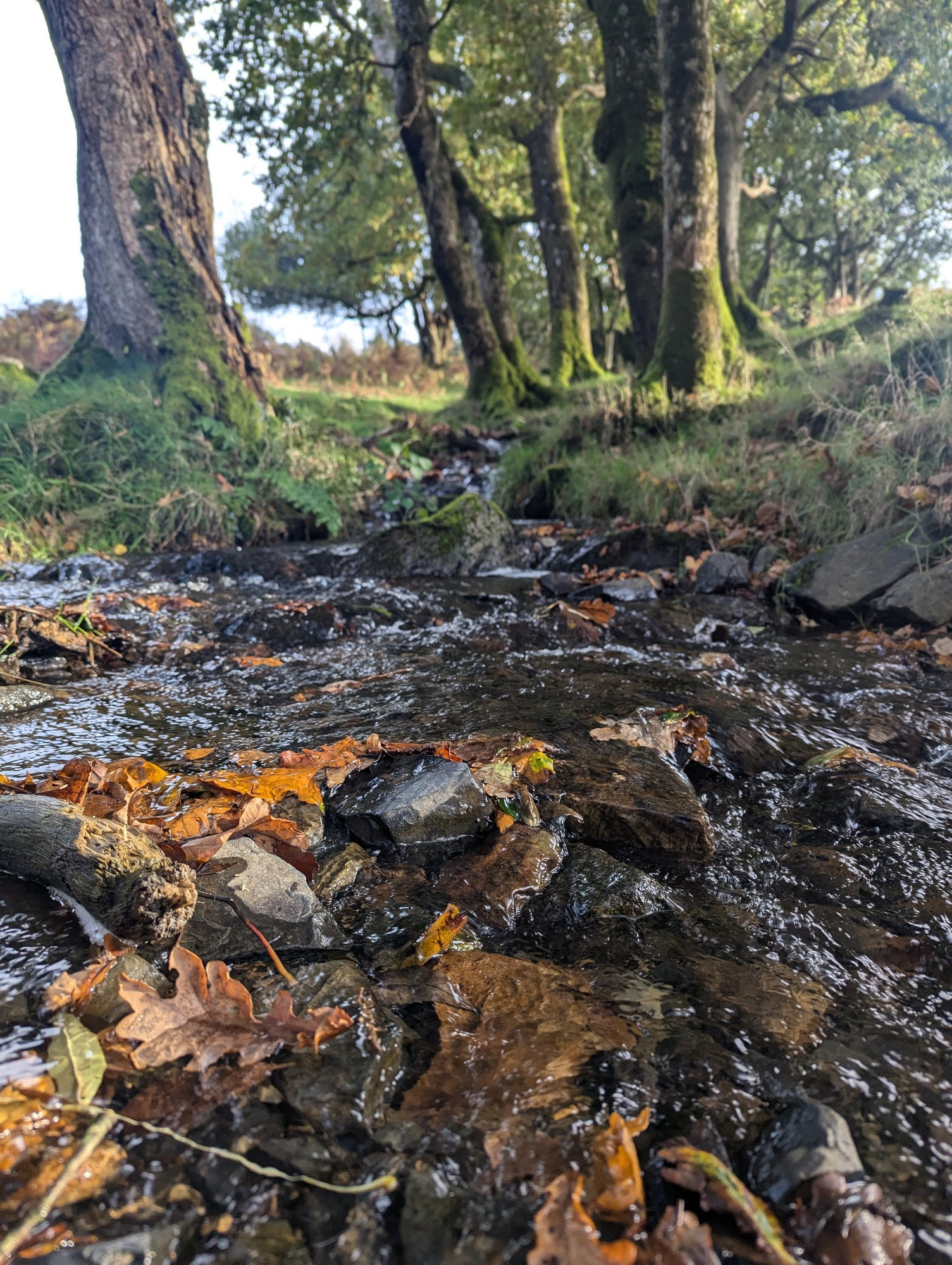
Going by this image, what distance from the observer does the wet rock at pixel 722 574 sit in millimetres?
4789

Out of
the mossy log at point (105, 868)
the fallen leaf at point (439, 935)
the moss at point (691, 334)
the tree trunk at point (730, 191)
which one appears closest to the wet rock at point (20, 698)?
the mossy log at point (105, 868)

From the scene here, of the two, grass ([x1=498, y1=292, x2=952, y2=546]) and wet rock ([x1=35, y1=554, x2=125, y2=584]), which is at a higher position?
grass ([x1=498, y1=292, x2=952, y2=546])

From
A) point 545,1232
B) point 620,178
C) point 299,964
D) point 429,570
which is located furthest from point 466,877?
point 620,178

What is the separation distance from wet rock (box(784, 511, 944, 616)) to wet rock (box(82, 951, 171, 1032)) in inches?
159

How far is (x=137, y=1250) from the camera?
31.8 inches

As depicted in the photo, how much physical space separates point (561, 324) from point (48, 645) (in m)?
12.6

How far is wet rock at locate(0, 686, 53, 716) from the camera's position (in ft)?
8.95

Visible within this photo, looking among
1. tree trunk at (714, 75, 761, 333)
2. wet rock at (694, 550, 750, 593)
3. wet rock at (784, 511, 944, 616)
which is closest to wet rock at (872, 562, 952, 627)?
wet rock at (784, 511, 944, 616)

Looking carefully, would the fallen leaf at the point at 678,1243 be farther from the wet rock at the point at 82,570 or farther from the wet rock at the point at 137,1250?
the wet rock at the point at 82,570

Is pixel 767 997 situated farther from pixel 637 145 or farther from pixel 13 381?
pixel 637 145

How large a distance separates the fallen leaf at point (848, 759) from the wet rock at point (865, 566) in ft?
6.45

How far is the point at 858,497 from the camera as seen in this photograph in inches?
186

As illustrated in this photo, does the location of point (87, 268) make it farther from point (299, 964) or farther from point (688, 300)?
point (299, 964)

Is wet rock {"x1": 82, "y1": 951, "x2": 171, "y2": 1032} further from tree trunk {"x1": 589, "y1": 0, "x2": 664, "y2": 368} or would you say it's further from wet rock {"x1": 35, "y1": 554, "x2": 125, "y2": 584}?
tree trunk {"x1": 589, "y1": 0, "x2": 664, "y2": 368}
